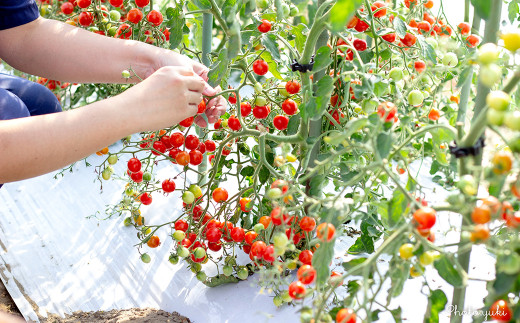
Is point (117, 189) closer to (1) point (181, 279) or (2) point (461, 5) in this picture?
(1) point (181, 279)

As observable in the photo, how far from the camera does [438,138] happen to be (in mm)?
668

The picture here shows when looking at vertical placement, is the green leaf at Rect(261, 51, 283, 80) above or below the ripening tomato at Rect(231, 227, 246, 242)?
above

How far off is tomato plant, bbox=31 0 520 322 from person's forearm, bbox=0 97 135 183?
12 cm

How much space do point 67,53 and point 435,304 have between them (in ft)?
3.22

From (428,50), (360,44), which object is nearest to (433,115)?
(428,50)

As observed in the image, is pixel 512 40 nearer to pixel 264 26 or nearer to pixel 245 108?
pixel 264 26

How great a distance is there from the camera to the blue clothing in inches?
47.1

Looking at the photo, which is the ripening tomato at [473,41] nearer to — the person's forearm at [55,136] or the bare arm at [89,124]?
the bare arm at [89,124]

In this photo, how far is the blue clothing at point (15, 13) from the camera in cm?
120

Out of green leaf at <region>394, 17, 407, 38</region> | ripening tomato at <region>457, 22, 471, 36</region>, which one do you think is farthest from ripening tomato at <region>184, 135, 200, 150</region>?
ripening tomato at <region>457, 22, 471, 36</region>

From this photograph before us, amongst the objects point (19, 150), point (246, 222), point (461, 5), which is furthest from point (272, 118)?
point (461, 5)

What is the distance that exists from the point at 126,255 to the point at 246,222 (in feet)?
1.35

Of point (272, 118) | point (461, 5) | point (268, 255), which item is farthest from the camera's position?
point (461, 5)

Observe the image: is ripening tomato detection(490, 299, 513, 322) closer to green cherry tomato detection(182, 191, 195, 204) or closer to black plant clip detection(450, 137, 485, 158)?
black plant clip detection(450, 137, 485, 158)
